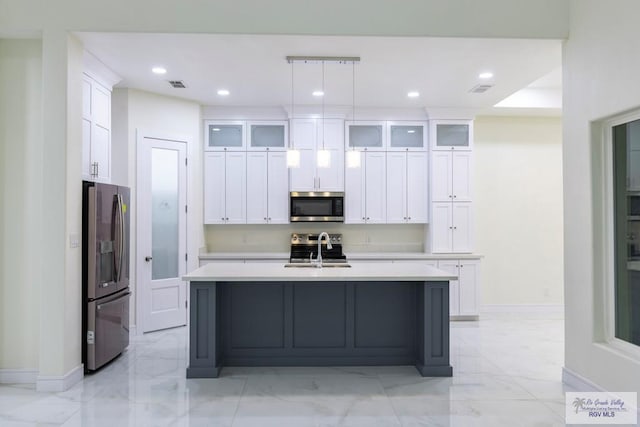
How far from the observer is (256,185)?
612 cm

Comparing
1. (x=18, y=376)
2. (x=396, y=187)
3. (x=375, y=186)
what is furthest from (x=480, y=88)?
(x=18, y=376)

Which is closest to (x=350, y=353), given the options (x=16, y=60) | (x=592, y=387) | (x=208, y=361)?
(x=208, y=361)

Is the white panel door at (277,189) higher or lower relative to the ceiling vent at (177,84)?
lower

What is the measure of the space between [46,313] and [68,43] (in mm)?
2171

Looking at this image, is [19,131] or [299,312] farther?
[299,312]

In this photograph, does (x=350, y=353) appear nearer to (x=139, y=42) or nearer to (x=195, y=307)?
(x=195, y=307)

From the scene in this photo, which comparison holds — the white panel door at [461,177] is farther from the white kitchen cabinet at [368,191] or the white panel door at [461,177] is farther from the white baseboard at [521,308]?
the white baseboard at [521,308]

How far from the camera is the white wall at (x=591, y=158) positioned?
3.03 m

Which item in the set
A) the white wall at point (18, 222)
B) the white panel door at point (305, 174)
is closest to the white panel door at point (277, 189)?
the white panel door at point (305, 174)

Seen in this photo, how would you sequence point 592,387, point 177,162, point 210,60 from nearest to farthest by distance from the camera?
point 592,387 < point 210,60 < point 177,162

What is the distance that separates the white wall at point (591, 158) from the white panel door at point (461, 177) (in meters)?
2.34

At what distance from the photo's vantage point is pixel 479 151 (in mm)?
6574

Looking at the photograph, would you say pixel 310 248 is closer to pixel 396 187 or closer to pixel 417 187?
pixel 396 187

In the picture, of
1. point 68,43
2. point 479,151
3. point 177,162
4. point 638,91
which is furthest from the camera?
point 479,151
